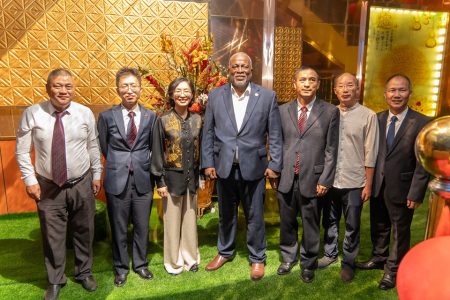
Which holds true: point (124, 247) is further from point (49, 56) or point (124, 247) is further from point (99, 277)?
point (49, 56)

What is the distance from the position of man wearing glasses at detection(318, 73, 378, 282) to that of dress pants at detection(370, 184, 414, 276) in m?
0.16

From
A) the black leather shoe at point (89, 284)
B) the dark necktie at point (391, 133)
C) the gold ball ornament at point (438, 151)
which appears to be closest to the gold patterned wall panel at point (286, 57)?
the dark necktie at point (391, 133)

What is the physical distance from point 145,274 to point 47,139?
1.28m

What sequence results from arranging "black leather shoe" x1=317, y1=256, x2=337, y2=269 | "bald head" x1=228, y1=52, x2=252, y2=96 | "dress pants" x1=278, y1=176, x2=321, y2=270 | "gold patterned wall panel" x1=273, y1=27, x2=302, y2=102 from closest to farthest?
1. "bald head" x1=228, y1=52, x2=252, y2=96
2. "dress pants" x1=278, y1=176, x2=321, y2=270
3. "black leather shoe" x1=317, y1=256, x2=337, y2=269
4. "gold patterned wall panel" x1=273, y1=27, x2=302, y2=102

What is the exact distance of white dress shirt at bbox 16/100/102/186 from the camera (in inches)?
96.5

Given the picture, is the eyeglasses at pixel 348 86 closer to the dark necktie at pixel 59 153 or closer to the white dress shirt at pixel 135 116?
the white dress shirt at pixel 135 116

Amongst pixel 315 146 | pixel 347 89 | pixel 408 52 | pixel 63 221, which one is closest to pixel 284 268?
pixel 315 146

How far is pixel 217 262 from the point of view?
314cm

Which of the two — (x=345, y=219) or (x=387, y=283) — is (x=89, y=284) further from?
(x=387, y=283)

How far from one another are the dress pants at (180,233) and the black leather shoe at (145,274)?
5.8 inches

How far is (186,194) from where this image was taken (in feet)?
9.59

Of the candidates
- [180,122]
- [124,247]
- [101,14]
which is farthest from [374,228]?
[101,14]

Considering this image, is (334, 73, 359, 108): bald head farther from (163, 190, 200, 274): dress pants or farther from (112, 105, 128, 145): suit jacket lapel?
(112, 105, 128, 145): suit jacket lapel

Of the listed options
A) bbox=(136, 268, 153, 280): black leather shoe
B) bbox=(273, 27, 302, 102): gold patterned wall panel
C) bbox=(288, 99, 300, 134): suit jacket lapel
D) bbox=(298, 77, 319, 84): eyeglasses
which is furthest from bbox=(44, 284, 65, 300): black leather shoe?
bbox=(273, 27, 302, 102): gold patterned wall panel
